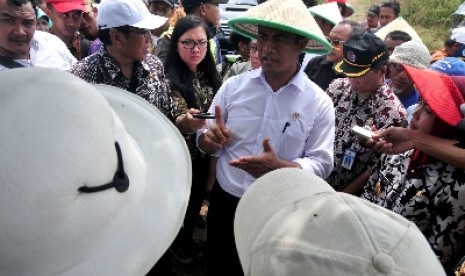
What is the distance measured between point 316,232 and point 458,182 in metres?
1.40

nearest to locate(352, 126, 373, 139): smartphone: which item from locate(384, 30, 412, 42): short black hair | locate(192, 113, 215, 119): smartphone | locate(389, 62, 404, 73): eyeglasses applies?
locate(192, 113, 215, 119): smartphone

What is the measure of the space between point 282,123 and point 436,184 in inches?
32.5

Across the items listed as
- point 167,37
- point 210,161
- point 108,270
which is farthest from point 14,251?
point 167,37

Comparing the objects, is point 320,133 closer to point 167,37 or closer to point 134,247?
point 134,247

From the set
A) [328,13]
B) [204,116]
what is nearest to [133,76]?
[204,116]

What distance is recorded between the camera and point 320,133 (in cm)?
232

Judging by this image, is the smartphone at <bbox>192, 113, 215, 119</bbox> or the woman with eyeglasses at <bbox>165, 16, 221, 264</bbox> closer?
the smartphone at <bbox>192, 113, 215, 119</bbox>

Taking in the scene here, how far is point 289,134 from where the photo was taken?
7.54 feet

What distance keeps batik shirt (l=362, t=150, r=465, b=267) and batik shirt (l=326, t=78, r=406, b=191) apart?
26.3 inches

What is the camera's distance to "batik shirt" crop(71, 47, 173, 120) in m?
2.47

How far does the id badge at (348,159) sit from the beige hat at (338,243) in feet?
6.58

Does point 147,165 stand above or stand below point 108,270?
above

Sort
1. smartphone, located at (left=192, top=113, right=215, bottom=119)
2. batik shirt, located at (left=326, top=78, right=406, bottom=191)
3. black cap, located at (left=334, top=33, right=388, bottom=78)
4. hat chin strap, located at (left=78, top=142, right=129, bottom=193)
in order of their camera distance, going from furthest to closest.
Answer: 1. black cap, located at (left=334, top=33, right=388, bottom=78)
2. batik shirt, located at (left=326, top=78, right=406, bottom=191)
3. smartphone, located at (left=192, top=113, right=215, bottom=119)
4. hat chin strap, located at (left=78, top=142, right=129, bottom=193)

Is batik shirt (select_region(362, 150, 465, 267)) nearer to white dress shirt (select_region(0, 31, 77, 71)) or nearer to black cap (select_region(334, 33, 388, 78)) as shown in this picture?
black cap (select_region(334, 33, 388, 78))
